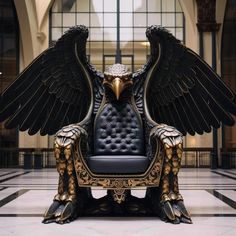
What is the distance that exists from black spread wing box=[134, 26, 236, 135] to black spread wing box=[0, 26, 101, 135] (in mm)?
673

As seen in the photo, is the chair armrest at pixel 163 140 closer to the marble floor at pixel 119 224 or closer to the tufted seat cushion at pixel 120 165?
the tufted seat cushion at pixel 120 165

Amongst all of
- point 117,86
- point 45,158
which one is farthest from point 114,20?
point 117,86

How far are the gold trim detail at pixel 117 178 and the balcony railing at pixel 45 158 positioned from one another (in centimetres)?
1322

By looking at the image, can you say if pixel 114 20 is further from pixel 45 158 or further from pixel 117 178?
pixel 117 178

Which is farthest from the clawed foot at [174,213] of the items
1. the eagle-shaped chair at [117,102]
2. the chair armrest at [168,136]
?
the chair armrest at [168,136]

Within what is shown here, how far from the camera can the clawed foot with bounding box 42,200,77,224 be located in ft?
15.2

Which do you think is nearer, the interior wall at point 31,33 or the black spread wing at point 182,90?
the black spread wing at point 182,90

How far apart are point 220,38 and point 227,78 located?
1738 mm

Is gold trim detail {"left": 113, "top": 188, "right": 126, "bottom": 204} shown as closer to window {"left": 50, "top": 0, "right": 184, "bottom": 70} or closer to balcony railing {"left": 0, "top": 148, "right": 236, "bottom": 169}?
balcony railing {"left": 0, "top": 148, "right": 236, "bottom": 169}

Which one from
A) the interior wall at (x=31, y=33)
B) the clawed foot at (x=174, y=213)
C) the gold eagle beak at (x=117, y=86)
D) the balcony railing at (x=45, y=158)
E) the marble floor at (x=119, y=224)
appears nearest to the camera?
the marble floor at (x=119, y=224)

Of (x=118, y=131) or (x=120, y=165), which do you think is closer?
(x=120, y=165)

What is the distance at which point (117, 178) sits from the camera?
15.8ft

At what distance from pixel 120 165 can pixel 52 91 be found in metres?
1.37

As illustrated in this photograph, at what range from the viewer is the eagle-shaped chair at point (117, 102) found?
5.23 meters
